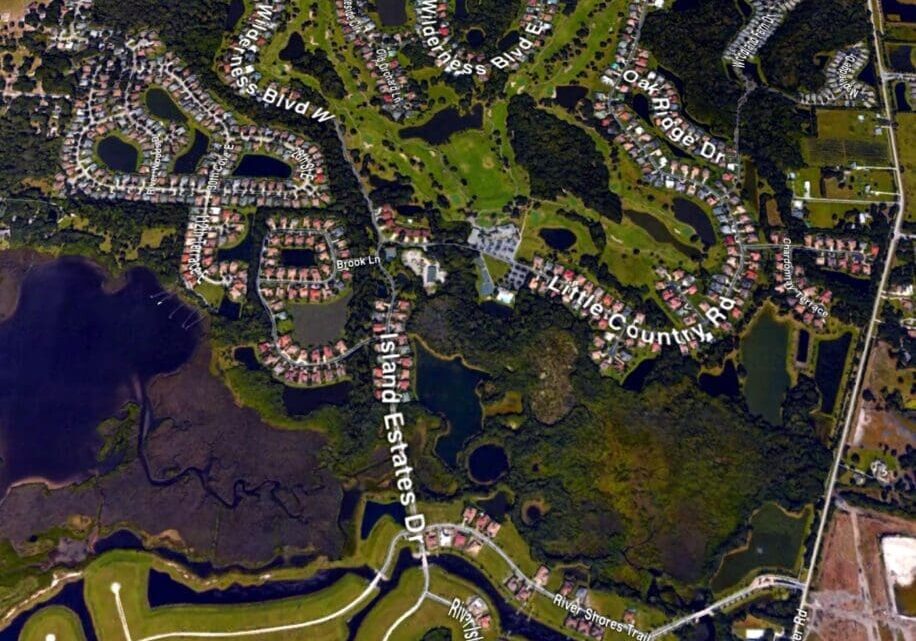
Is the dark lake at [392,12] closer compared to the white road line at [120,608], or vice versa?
the white road line at [120,608]

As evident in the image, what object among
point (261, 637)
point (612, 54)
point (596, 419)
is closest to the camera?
point (261, 637)

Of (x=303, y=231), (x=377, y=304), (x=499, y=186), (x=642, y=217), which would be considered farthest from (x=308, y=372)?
(x=642, y=217)

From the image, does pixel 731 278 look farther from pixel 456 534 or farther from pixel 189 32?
pixel 189 32

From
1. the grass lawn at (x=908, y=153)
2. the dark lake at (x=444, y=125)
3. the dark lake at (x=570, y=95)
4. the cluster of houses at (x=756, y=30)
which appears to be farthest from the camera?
the cluster of houses at (x=756, y=30)

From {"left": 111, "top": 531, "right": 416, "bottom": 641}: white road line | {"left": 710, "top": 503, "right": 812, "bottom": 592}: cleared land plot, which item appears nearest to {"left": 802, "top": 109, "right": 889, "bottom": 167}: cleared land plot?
{"left": 710, "top": 503, "right": 812, "bottom": 592}: cleared land plot

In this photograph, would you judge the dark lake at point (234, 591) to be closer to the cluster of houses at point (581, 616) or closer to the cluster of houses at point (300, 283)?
the cluster of houses at point (581, 616)

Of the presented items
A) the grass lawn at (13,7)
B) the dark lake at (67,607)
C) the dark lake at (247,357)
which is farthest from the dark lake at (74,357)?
the grass lawn at (13,7)
